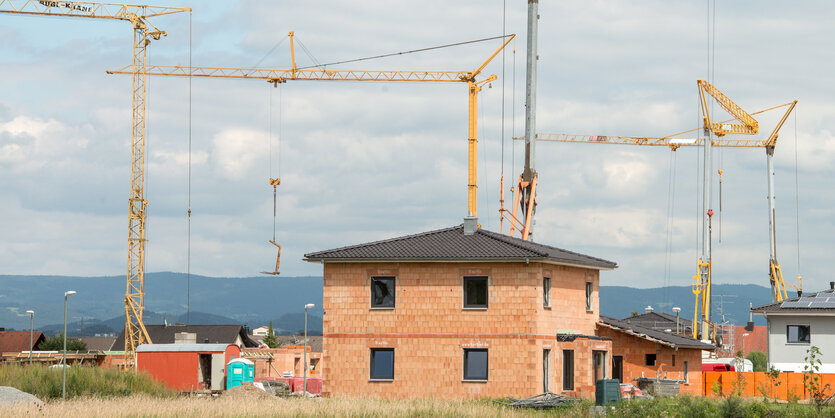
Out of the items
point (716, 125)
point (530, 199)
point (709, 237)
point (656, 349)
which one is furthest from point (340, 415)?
point (716, 125)

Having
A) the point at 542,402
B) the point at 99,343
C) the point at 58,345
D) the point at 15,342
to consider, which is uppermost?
the point at 542,402

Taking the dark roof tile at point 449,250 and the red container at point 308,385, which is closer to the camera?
the dark roof tile at point 449,250

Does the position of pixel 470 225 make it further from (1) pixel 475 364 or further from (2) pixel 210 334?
(2) pixel 210 334

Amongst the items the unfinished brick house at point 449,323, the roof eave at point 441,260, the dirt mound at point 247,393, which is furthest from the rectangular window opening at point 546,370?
the dirt mound at point 247,393

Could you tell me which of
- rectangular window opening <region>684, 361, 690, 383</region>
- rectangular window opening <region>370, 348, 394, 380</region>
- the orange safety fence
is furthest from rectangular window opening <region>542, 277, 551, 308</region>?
the orange safety fence

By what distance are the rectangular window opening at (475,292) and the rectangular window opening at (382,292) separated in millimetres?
3134

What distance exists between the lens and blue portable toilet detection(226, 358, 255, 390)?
62.8 metres

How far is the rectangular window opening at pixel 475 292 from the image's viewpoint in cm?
4769

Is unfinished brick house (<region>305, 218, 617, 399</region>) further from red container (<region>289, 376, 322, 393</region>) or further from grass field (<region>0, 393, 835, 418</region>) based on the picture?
red container (<region>289, 376, 322, 393</region>)

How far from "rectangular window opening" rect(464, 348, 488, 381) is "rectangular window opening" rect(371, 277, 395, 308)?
386cm

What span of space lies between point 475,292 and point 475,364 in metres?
2.97

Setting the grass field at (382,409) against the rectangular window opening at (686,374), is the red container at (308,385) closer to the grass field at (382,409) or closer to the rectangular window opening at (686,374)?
the rectangular window opening at (686,374)

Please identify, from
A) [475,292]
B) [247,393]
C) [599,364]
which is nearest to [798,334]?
[599,364]

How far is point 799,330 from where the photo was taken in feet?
229
